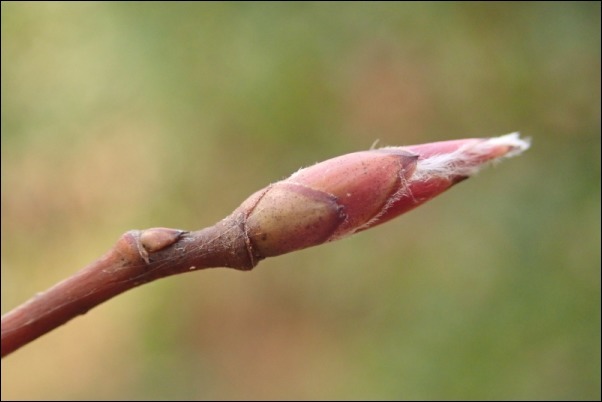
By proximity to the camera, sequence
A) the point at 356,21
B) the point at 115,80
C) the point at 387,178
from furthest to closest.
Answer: the point at 115,80, the point at 356,21, the point at 387,178

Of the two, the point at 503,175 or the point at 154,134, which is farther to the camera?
the point at 154,134

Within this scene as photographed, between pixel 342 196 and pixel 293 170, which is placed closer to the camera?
pixel 342 196

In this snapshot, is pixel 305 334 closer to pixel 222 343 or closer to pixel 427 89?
pixel 222 343

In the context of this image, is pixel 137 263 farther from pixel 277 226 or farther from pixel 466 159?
pixel 466 159

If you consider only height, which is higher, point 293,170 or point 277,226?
point 293,170

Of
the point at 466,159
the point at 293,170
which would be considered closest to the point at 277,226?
the point at 466,159

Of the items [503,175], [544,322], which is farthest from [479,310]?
[503,175]

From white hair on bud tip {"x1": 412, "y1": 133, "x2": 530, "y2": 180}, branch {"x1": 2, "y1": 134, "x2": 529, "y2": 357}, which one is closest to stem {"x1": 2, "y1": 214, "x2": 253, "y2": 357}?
branch {"x1": 2, "y1": 134, "x2": 529, "y2": 357}
